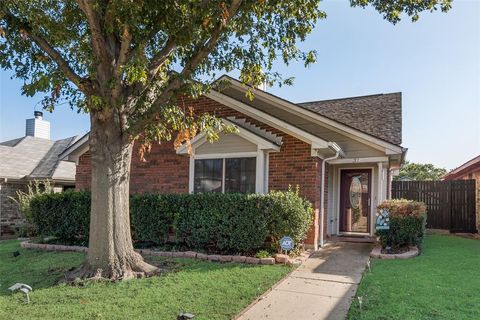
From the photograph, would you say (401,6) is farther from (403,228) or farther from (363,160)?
(403,228)

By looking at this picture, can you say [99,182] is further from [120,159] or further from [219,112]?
[219,112]

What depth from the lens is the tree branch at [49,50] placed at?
6723 millimetres

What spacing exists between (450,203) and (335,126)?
729 cm

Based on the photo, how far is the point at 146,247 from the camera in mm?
9391

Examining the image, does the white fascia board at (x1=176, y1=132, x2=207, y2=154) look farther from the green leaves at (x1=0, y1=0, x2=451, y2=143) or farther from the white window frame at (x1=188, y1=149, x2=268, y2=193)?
the green leaves at (x1=0, y1=0, x2=451, y2=143)

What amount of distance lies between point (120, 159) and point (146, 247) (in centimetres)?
331

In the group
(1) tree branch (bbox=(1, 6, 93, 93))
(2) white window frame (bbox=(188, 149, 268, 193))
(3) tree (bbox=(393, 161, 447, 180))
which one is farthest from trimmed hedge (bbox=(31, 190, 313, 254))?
(3) tree (bbox=(393, 161, 447, 180))

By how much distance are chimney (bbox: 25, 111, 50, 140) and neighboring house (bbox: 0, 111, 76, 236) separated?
1233 mm

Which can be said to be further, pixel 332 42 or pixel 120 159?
pixel 332 42

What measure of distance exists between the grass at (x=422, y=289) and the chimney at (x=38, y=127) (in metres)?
22.5

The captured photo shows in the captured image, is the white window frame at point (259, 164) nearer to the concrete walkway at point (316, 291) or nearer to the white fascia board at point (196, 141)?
the white fascia board at point (196, 141)

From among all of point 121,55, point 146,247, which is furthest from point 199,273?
point 121,55

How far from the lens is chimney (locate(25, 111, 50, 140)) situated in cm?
2359

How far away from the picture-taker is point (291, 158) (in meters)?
9.91
